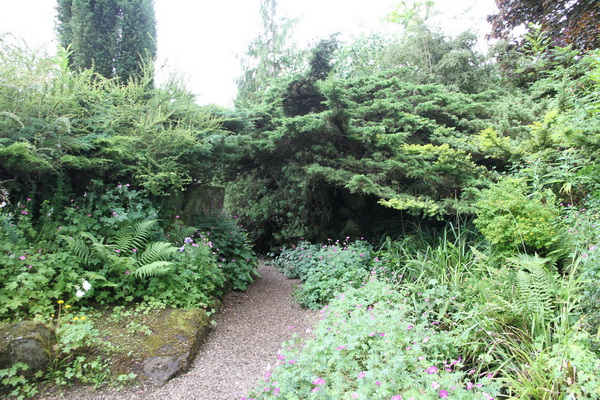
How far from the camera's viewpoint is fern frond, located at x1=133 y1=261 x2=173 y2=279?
338 cm

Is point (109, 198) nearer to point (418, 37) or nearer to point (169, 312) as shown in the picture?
point (169, 312)

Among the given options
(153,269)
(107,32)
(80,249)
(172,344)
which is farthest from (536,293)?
(107,32)

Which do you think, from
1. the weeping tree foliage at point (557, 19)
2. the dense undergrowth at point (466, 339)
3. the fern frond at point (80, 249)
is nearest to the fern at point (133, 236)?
the fern frond at point (80, 249)

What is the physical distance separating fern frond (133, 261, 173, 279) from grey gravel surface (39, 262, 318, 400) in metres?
0.87

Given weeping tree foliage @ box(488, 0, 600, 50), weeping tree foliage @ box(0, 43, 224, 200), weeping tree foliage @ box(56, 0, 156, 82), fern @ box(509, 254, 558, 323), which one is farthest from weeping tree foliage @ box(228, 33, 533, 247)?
weeping tree foliage @ box(56, 0, 156, 82)

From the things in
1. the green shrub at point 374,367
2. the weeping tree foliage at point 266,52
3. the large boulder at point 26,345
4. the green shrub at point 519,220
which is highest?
the weeping tree foliage at point 266,52

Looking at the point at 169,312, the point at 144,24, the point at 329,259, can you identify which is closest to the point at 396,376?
the point at 169,312

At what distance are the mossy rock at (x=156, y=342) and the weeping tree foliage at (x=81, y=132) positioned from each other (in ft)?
5.58

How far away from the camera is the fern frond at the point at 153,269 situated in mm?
3381

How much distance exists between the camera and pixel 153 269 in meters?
3.47

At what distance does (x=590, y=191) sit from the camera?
3623 mm

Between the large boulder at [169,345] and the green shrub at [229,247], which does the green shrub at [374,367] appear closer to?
the large boulder at [169,345]

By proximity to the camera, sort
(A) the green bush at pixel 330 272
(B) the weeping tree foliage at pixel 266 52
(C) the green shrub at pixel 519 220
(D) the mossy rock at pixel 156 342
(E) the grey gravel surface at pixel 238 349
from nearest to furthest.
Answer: (E) the grey gravel surface at pixel 238 349, (D) the mossy rock at pixel 156 342, (C) the green shrub at pixel 519 220, (A) the green bush at pixel 330 272, (B) the weeping tree foliage at pixel 266 52

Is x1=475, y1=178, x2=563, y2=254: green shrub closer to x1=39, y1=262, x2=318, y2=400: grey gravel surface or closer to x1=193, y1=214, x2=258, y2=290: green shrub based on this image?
x1=39, y1=262, x2=318, y2=400: grey gravel surface
